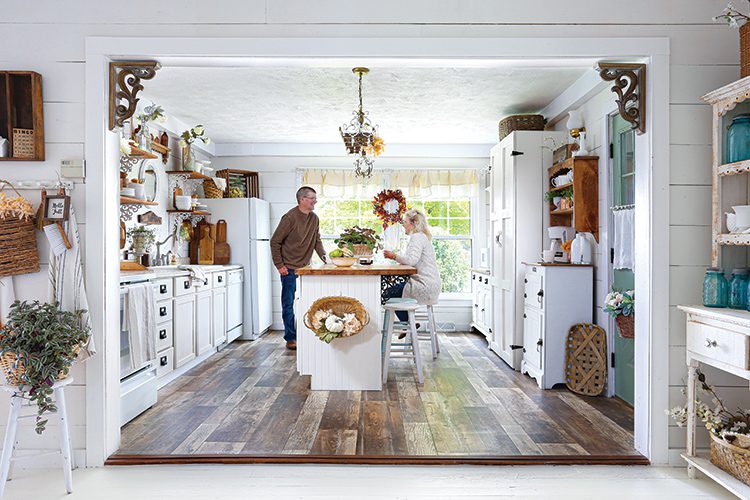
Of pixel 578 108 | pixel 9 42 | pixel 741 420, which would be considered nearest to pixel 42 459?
pixel 9 42

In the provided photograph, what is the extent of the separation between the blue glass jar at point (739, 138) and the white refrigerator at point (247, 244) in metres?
5.10

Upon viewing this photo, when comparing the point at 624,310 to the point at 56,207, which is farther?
the point at 624,310

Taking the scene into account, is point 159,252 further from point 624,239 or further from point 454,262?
point 624,239

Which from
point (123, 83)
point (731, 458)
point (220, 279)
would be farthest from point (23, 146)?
point (731, 458)

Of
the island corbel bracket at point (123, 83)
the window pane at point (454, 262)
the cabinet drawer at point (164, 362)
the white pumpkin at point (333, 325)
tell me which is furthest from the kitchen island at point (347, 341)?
the window pane at point (454, 262)

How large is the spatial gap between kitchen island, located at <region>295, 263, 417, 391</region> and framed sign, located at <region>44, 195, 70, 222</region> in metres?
1.68

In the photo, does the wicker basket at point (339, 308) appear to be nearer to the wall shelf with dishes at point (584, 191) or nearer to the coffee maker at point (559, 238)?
the coffee maker at point (559, 238)

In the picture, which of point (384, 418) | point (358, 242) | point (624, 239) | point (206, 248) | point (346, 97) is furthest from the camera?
point (206, 248)

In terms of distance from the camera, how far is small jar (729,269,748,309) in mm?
2492

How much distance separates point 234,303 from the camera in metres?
6.24

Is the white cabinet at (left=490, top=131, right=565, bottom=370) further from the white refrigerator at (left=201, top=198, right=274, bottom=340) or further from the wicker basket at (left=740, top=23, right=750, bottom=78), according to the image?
the white refrigerator at (left=201, top=198, right=274, bottom=340)

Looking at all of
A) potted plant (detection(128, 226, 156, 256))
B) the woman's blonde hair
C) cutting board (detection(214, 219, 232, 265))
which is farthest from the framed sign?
cutting board (detection(214, 219, 232, 265))

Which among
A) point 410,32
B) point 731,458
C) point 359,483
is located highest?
point 410,32

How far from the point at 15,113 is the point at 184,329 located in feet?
7.91
